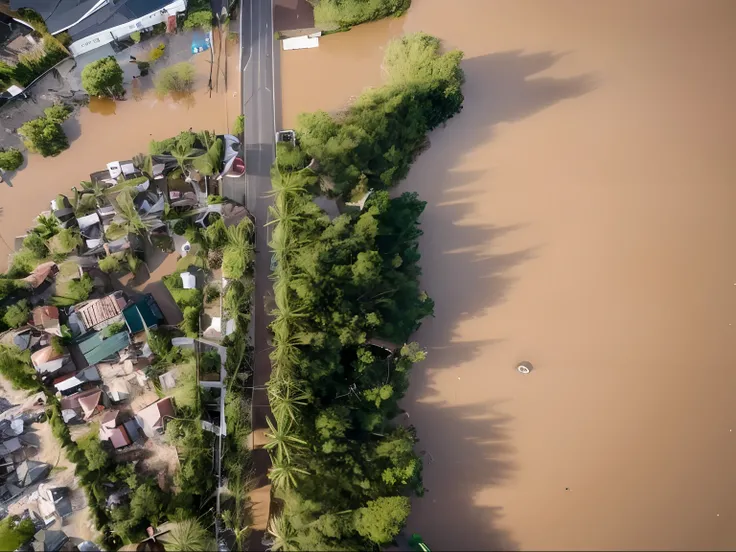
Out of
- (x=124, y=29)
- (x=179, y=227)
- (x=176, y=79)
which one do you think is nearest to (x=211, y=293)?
(x=179, y=227)

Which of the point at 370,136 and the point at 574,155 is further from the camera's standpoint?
the point at 574,155

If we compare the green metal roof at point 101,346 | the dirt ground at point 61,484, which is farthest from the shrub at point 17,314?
the dirt ground at point 61,484

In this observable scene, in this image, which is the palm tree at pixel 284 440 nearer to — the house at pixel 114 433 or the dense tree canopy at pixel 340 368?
the dense tree canopy at pixel 340 368

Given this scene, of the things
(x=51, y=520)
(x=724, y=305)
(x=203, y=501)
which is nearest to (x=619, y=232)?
(x=724, y=305)

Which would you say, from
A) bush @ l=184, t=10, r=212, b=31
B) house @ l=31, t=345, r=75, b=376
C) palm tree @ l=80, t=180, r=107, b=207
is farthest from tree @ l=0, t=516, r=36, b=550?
bush @ l=184, t=10, r=212, b=31

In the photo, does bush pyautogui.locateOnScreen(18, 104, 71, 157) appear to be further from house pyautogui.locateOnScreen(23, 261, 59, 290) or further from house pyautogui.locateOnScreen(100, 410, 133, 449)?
house pyautogui.locateOnScreen(100, 410, 133, 449)

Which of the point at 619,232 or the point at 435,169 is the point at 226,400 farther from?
the point at 619,232
